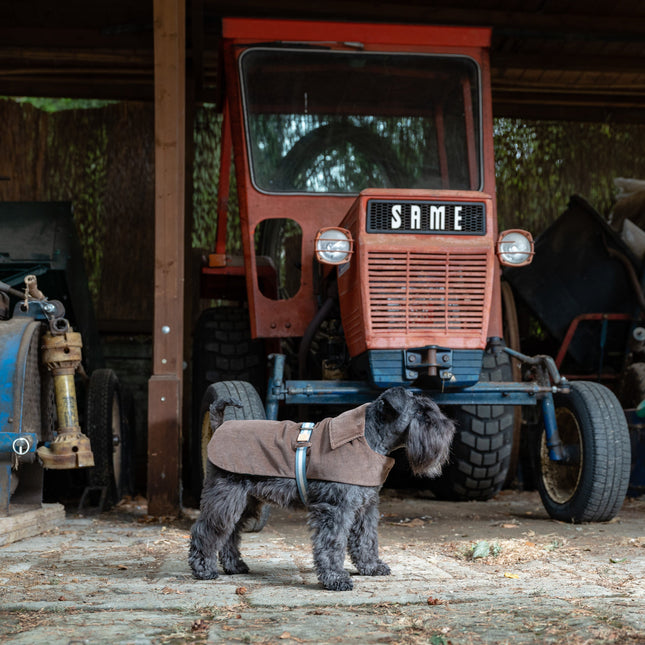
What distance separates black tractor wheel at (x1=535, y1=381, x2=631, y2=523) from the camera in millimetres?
4602

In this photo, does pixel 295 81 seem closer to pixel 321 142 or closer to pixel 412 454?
pixel 321 142

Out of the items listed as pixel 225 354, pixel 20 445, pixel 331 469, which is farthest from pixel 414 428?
pixel 225 354

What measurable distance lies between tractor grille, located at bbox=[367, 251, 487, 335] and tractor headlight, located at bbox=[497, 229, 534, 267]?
0.18m

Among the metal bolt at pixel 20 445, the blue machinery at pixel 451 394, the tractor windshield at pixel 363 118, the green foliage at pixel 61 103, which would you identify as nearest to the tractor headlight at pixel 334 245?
the blue machinery at pixel 451 394

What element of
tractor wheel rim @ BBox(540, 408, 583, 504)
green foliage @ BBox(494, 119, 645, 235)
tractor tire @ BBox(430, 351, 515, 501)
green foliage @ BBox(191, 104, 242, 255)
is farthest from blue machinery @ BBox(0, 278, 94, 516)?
green foliage @ BBox(494, 119, 645, 235)

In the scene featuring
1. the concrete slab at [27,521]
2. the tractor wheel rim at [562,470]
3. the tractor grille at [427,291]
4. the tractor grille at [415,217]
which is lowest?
the concrete slab at [27,521]

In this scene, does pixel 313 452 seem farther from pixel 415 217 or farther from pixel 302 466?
pixel 415 217

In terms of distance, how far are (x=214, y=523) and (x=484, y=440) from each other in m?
2.44

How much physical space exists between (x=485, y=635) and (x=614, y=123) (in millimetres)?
7901

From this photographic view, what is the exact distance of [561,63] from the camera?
822cm

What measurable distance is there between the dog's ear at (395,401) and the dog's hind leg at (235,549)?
2.05 feet

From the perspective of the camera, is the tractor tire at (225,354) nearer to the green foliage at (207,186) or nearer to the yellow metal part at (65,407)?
the yellow metal part at (65,407)

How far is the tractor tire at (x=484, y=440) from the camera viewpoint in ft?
17.3

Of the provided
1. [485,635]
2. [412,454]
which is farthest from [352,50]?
[485,635]
